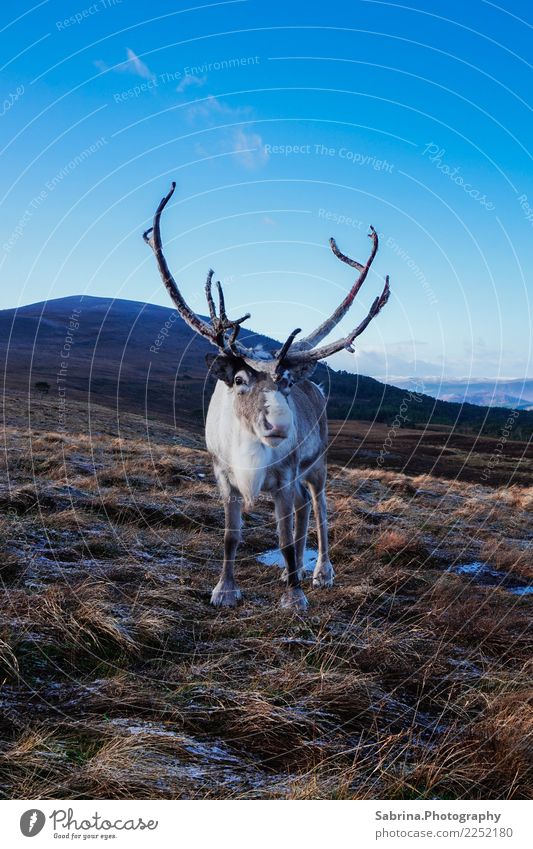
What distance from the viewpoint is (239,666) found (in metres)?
4.62

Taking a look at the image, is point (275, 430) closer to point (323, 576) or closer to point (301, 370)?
point (301, 370)

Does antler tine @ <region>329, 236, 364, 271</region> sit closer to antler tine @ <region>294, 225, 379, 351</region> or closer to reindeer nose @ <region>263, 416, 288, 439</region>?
antler tine @ <region>294, 225, 379, 351</region>

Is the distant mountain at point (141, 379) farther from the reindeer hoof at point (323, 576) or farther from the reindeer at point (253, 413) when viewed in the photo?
the reindeer at point (253, 413)

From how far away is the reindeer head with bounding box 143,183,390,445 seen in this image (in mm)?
6098

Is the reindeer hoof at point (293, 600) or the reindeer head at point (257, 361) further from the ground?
the reindeer head at point (257, 361)

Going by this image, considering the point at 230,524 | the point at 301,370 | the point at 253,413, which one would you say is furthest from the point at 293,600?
the point at 301,370

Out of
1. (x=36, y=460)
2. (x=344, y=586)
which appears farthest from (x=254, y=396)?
(x=36, y=460)

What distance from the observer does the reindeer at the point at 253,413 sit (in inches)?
248

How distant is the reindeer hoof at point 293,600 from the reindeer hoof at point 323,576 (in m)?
1.19

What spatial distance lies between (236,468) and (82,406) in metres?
36.2

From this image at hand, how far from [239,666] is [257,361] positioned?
321 cm

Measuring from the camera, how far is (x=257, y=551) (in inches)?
358
